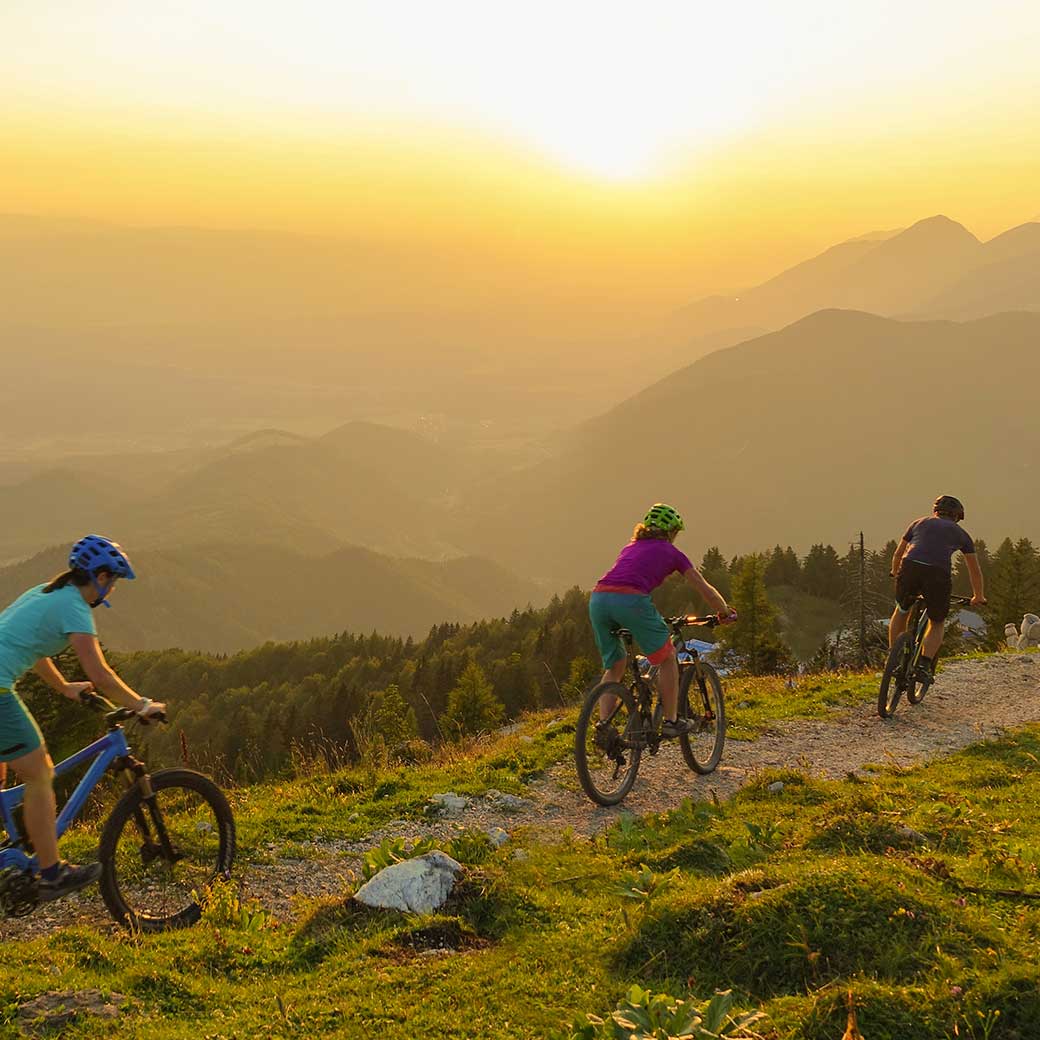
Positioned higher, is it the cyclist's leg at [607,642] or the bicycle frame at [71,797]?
the cyclist's leg at [607,642]

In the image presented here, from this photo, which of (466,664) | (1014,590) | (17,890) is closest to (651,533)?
(17,890)

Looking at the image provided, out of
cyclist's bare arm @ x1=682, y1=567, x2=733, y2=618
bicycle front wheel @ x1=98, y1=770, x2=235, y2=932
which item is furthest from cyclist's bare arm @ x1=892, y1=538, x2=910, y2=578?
bicycle front wheel @ x1=98, y1=770, x2=235, y2=932

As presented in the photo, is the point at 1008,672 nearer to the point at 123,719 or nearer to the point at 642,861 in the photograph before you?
the point at 642,861

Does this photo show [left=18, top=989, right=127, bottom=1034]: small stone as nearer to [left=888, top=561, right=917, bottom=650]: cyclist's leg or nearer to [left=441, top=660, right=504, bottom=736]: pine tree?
[left=888, top=561, right=917, bottom=650]: cyclist's leg

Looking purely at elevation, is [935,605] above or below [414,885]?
above

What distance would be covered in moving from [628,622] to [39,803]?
5963 millimetres

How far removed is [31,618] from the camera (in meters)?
6.24

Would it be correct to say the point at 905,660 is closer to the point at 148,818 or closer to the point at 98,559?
the point at 148,818

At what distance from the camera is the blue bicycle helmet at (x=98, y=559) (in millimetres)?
6469

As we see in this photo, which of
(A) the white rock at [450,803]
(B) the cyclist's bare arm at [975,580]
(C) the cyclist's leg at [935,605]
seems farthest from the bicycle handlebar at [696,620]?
(B) the cyclist's bare arm at [975,580]

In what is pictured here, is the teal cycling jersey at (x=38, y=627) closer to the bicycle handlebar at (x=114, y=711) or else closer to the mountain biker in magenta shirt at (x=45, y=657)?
the mountain biker in magenta shirt at (x=45, y=657)

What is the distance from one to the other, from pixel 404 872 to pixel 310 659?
139 metres

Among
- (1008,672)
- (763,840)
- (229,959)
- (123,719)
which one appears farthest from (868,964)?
(1008,672)

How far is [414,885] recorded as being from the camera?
670 centimetres
